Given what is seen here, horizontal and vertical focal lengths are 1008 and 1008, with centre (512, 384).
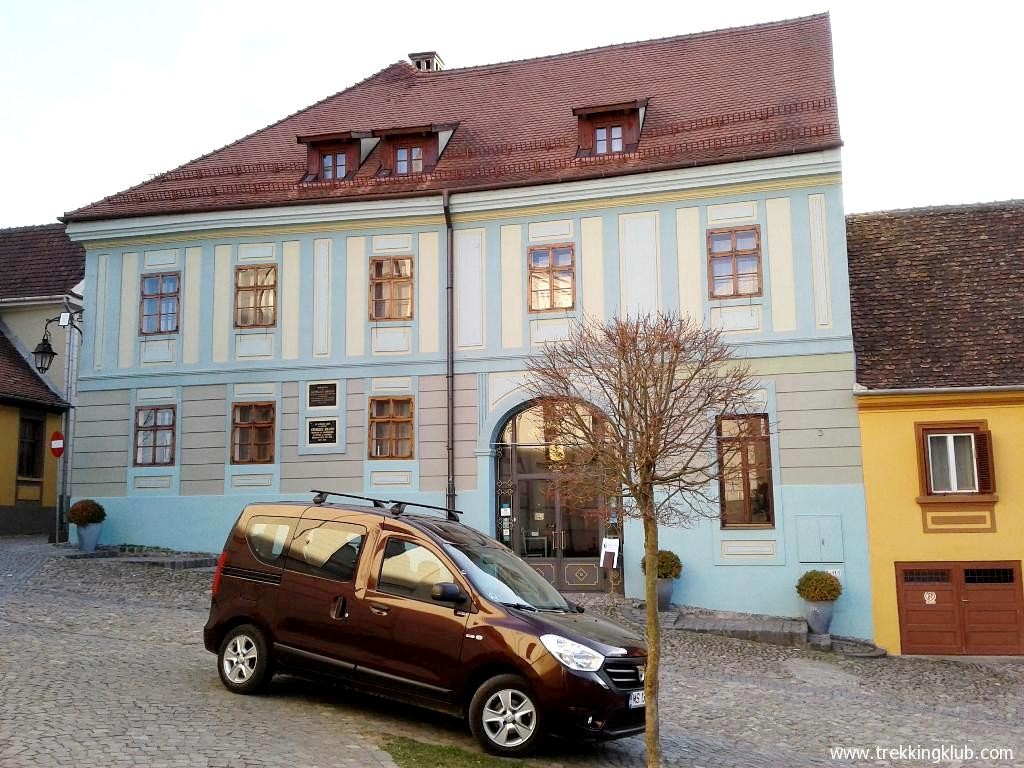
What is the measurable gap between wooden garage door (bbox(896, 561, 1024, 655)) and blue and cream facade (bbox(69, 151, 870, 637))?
29.3 inches

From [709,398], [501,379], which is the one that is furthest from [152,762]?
[501,379]

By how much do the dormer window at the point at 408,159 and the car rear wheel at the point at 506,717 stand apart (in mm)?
15506

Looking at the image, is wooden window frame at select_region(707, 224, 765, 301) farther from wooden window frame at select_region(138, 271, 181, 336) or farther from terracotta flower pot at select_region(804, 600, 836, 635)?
wooden window frame at select_region(138, 271, 181, 336)

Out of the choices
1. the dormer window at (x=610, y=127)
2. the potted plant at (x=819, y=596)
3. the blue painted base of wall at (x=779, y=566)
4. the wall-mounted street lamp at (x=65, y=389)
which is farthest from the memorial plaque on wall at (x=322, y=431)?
the potted plant at (x=819, y=596)

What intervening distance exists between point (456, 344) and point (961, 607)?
401 inches

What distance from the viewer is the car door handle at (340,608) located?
8750 millimetres

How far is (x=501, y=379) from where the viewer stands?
1961 cm

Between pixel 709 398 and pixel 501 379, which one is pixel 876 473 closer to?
pixel 501 379

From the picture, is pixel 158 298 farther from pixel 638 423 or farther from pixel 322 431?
pixel 638 423

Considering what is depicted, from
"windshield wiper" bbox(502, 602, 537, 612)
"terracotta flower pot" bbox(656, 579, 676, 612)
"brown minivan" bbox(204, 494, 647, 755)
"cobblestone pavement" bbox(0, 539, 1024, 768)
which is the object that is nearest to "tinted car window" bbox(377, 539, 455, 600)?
"brown minivan" bbox(204, 494, 647, 755)

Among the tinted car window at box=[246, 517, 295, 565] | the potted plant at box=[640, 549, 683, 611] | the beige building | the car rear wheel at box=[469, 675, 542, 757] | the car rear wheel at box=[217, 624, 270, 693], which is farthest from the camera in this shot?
the beige building

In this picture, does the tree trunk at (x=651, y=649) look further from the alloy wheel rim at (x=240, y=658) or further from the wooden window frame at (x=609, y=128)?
the wooden window frame at (x=609, y=128)

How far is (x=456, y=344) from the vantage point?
1988cm

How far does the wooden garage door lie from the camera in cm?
1670
